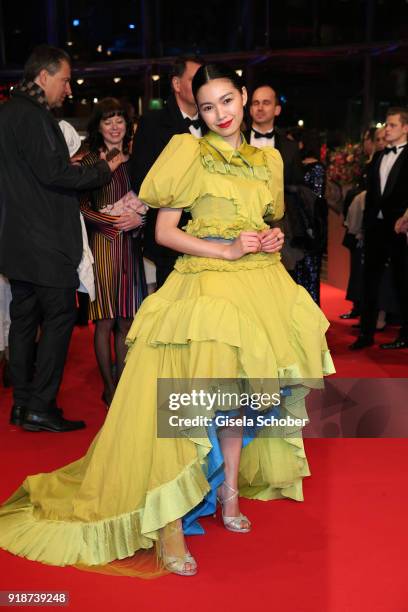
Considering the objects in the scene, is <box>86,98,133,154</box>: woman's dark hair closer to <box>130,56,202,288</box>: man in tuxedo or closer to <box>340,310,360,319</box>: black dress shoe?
<box>130,56,202,288</box>: man in tuxedo

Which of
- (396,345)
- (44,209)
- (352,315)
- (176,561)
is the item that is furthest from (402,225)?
(176,561)

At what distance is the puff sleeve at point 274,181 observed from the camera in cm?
263

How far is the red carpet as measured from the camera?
2170 mm

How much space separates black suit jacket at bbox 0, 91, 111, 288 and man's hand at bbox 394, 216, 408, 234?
2.45 m

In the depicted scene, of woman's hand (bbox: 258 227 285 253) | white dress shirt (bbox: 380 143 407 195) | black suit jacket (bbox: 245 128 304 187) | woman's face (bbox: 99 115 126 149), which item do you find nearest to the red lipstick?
woman's hand (bbox: 258 227 285 253)

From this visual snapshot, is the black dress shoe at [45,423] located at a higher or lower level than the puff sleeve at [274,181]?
lower

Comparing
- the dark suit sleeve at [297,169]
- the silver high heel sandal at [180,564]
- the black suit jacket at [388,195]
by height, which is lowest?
the silver high heel sandal at [180,564]

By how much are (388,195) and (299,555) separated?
3609 mm

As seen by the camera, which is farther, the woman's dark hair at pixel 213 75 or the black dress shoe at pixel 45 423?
Answer: the black dress shoe at pixel 45 423

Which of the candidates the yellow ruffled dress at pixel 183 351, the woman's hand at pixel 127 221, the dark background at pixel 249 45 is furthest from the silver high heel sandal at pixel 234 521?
the dark background at pixel 249 45

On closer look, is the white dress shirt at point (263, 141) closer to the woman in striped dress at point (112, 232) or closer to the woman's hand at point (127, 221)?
the woman in striped dress at point (112, 232)

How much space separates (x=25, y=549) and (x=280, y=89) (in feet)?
33.7

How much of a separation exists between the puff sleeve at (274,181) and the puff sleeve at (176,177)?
27cm

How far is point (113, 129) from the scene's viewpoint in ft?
13.0
